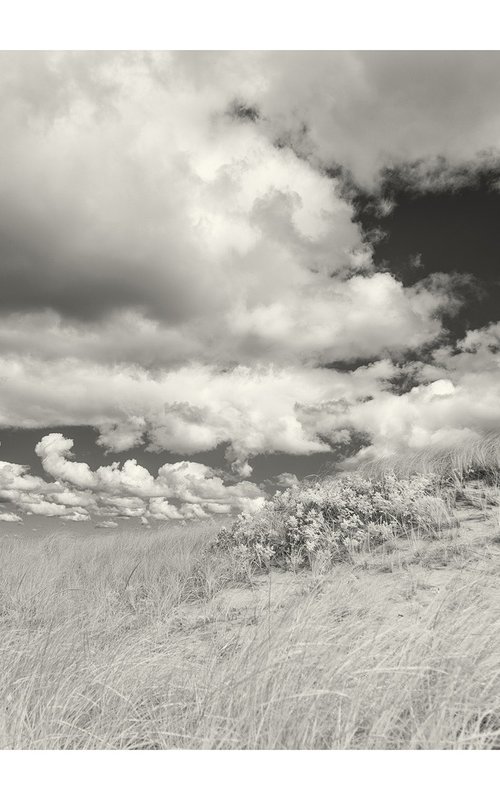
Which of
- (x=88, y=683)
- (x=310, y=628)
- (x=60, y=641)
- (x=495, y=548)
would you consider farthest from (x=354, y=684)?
(x=495, y=548)

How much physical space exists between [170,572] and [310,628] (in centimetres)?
499

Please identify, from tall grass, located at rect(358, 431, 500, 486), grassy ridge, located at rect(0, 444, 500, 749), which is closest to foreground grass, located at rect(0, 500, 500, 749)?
grassy ridge, located at rect(0, 444, 500, 749)

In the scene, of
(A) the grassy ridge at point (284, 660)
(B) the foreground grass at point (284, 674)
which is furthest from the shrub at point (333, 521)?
(B) the foreground grass at point (284, 674)

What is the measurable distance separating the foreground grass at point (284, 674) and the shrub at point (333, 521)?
3.72 feet

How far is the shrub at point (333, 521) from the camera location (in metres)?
7.99

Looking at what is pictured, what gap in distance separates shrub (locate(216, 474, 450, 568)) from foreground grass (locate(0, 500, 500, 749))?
1.13 meters

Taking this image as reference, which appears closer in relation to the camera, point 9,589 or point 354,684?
point 354,684

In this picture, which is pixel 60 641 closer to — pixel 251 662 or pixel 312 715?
pixel 251 662

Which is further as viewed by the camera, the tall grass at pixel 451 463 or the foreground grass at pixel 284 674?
the tall grass at pixel 451 463

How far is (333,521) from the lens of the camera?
8.53 metres

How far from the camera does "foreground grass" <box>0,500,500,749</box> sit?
3.18 m

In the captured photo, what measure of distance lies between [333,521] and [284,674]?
500cm

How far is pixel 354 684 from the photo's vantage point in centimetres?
350

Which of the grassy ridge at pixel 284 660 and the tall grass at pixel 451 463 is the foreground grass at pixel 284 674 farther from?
the tall grass at pixel 451 463
